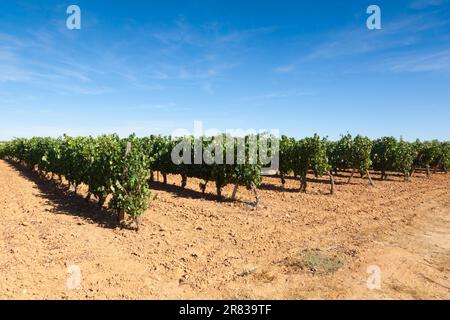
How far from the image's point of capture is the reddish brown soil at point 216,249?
8430 millimetres

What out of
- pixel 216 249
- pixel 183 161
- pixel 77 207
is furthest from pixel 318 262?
pixel 183 161

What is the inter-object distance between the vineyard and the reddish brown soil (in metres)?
1.39

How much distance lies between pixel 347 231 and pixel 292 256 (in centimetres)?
456

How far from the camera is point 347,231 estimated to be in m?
14.3

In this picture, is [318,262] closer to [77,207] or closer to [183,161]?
[77,207]

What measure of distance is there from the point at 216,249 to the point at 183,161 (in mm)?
13024

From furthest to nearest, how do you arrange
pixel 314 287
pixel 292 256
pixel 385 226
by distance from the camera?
1. pixel 385 226
2. pixel 292 256
3. pixel 314 287

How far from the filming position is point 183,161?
943 inches

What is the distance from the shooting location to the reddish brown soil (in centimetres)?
843

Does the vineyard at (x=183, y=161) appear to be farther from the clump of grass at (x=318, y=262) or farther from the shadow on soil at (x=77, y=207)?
the clump of grass at (x=318, y=262)

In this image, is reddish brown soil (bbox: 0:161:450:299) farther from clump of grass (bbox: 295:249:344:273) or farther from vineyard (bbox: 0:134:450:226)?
vineyard (bbox: 0:134:450:226)

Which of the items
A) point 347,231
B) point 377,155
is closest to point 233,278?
point 347,231

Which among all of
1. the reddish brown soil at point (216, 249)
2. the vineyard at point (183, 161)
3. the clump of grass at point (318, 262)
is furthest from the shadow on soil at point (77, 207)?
the clump of grass at point (318, 262)

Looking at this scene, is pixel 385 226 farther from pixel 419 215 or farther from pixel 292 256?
pixel 292 256
